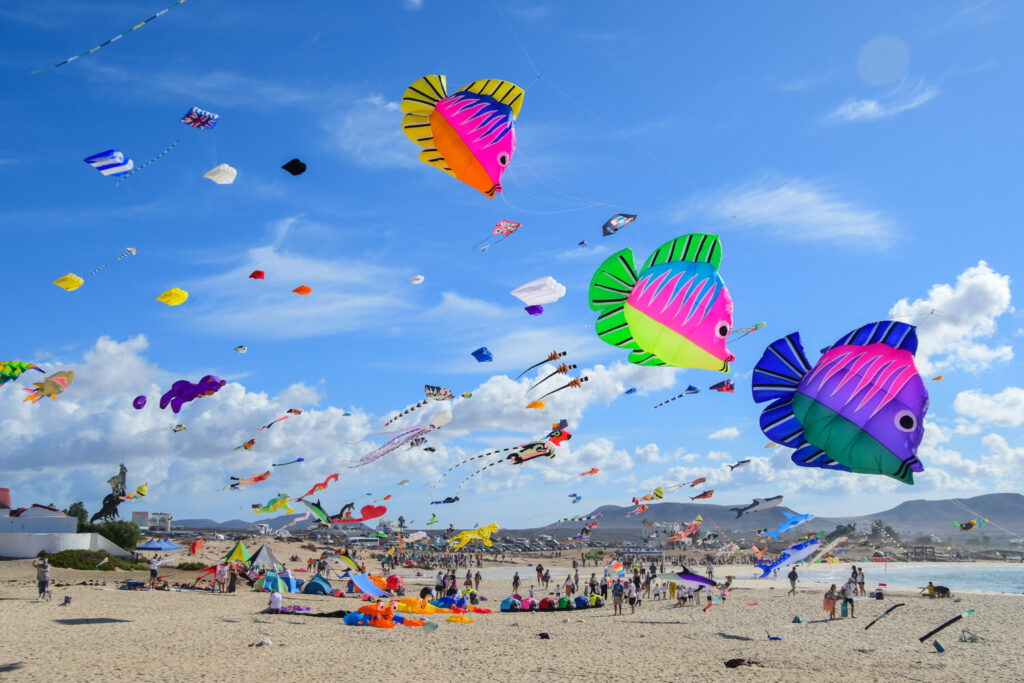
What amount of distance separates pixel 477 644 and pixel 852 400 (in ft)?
29.5

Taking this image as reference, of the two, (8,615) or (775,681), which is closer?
(775,681)

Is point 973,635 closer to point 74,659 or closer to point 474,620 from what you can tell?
point 474,620

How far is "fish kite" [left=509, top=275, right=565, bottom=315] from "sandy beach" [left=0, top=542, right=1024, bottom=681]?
720 centimetres

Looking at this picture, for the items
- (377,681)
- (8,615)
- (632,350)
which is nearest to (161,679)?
(377,681)

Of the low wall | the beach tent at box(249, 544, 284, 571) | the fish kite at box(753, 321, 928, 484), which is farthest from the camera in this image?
the low wall

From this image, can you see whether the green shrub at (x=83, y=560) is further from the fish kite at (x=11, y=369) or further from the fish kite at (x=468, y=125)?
the fish kite at (x=468, y=125)

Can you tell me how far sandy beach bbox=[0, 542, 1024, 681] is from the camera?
1158 centimetres

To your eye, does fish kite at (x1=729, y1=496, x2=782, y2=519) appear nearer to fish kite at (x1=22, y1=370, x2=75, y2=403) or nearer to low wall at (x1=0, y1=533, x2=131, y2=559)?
fish kite at (x1=22, y1=370, x2=75, y2=403)

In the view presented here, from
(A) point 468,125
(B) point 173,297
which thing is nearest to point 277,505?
(B) point 173,297

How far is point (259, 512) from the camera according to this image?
77.4ft

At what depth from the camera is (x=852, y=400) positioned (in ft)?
33.6

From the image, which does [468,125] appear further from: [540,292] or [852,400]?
[852,400]

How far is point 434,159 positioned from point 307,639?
10.2 metres

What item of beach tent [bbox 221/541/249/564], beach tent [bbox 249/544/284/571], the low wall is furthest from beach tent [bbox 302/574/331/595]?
the low wall
